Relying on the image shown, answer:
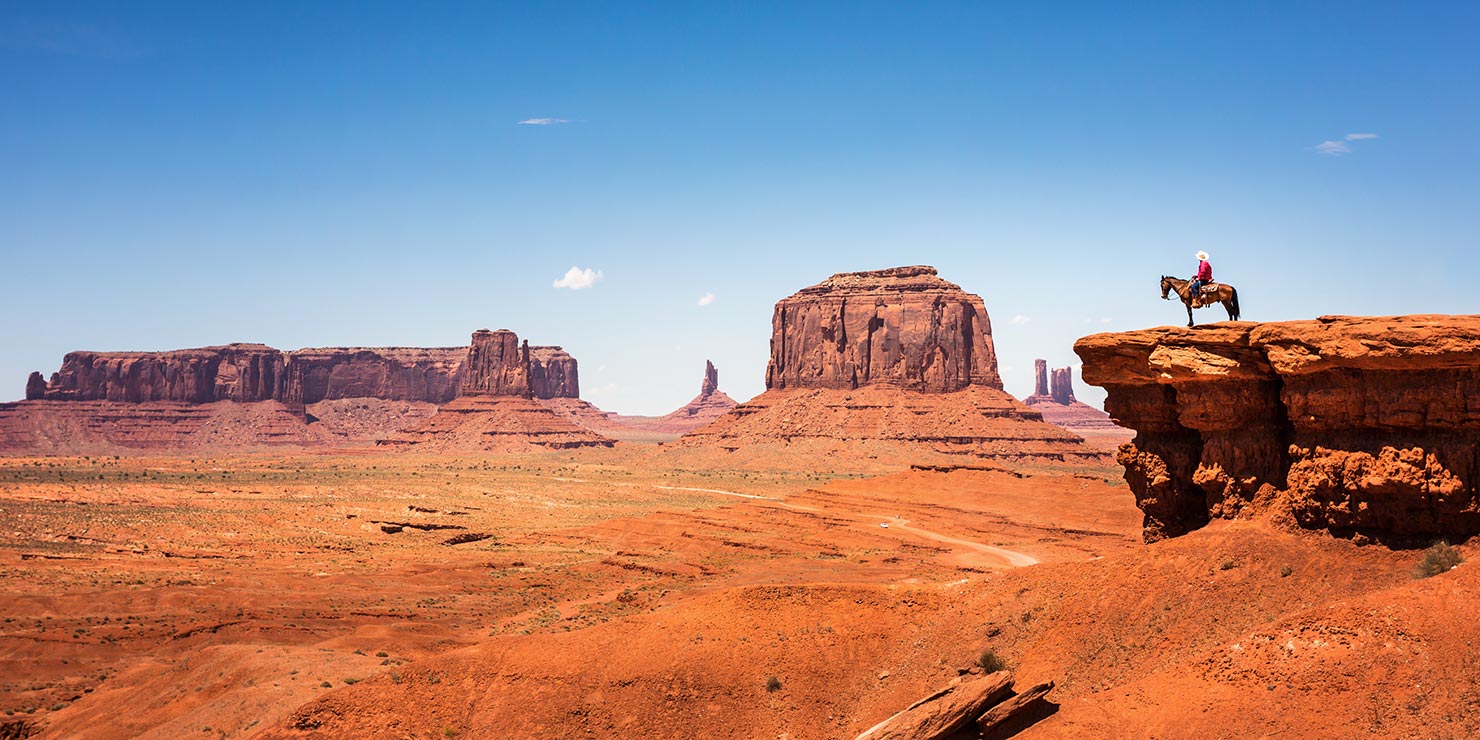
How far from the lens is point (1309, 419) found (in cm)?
1788

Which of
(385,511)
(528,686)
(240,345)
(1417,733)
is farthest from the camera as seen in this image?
(240,345)

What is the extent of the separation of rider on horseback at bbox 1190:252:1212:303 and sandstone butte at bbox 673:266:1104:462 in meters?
91.1

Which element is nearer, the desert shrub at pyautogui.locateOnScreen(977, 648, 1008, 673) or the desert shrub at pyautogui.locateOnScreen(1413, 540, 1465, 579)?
the desert shrub at pyautogui.locateOnScreen(1413, 540, 1465, 579)

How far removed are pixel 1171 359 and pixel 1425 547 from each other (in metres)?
4.90

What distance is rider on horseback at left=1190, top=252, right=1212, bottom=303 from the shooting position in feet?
69.5

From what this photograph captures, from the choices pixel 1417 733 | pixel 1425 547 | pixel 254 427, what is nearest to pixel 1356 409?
pixel 1425 547

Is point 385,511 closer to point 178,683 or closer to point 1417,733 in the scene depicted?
point 178,683

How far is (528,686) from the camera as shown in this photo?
19.1m

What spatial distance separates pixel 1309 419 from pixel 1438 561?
296cm

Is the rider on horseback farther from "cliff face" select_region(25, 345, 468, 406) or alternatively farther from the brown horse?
"cliff face" select_region(25, 345, 468, 406)

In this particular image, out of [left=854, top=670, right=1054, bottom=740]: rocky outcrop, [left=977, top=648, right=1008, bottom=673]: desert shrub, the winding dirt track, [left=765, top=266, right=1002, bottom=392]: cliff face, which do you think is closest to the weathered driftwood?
[left=854, top=670, right=1054, bottom=740]: rocky outcrop

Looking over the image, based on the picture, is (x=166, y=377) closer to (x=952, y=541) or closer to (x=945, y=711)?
(x=952, y=541)

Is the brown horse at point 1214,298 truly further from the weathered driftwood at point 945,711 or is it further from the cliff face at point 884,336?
the cliff face at point 884,336

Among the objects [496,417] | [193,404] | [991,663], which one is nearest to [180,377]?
[193,404]
